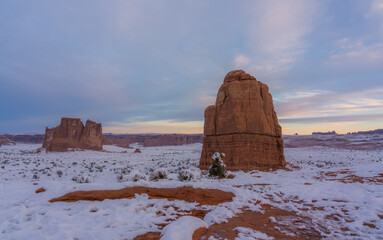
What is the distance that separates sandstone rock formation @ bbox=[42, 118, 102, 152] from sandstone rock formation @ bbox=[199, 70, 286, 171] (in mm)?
41907

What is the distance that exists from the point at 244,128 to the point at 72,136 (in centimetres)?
4709

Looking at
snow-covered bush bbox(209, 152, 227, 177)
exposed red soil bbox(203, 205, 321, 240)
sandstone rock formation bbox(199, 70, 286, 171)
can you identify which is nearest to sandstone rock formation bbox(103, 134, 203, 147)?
sandstone rock formation bbox(199, 70, 286, 171)

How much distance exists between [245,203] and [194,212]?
1883mm

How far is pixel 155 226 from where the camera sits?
198 inches

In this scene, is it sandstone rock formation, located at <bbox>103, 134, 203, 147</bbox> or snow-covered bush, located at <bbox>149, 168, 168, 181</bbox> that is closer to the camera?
snow-covered bush, located at <bbox>149, 168, 168, 181</bbox>

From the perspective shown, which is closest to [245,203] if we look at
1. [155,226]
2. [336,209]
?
[336,209]

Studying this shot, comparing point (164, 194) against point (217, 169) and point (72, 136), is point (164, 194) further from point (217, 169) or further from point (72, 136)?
point (72, 136)

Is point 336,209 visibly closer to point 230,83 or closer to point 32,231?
point 32,231

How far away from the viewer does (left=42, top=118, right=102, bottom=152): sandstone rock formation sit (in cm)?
4922

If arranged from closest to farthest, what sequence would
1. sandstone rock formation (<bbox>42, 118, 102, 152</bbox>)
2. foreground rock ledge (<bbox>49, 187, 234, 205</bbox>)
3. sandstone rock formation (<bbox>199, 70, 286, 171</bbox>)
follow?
foreground rock ledge (<bbox>49, 187, 234, 205</bbox>) → sandstone rock formation (<bbox>199, 70, 286, 171</bbox>) → sandstone rock formation (<bbox>42, 118, 102, 152</bbox>)

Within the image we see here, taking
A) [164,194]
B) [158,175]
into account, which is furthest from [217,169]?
[164,194]

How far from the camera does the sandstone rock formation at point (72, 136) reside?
161 feet

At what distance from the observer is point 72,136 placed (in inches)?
2023

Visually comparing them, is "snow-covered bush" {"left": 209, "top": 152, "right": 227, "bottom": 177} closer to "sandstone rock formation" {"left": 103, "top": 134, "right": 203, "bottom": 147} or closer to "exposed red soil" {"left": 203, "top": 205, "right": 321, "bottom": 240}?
"exposed red soil" {"left": 203, "top": 205, "right": 321, "bottom": 240}
